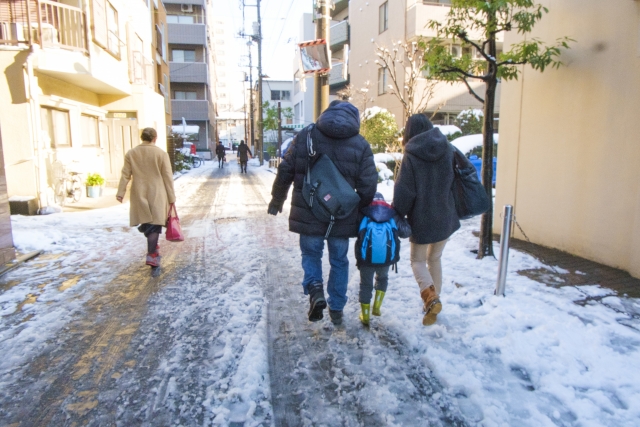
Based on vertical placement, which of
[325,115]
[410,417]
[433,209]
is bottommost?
[410,417]

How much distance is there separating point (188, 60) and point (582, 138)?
40798 millimetres

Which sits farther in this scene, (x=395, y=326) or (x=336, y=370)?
(x=395, y=326)

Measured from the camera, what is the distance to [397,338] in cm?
360

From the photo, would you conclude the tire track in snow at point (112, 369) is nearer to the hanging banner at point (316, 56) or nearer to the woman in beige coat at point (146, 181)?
the woman in beige coat at point (146, 181)

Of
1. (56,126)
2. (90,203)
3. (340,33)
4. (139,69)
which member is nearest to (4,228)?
(90,203)

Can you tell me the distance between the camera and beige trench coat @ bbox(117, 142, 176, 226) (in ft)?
17.9

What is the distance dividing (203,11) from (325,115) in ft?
140

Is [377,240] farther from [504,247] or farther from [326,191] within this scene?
[504,247]

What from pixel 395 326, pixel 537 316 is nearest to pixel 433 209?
pixel 395 326

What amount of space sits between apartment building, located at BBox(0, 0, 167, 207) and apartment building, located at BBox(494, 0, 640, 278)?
9.17m

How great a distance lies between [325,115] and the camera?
11.8ft

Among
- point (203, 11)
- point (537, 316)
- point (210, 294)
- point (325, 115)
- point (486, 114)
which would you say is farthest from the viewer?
point (203, 11)

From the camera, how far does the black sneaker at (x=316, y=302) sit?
3570 millimetres

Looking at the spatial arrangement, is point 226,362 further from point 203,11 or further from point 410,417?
point 203,11
